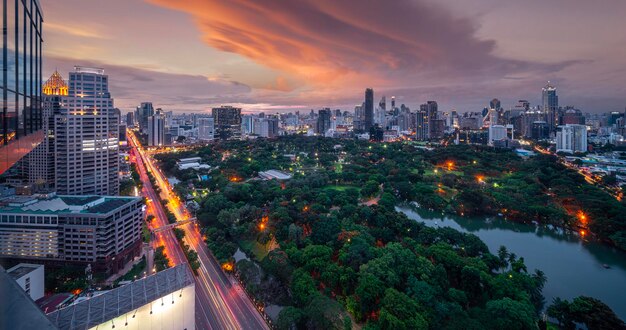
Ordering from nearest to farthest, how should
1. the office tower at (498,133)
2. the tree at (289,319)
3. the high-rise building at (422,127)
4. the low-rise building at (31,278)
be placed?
the tree at (289,319), the low-rise building at (31,278), the office tower at (498,133), the high-rise building at (422,127)

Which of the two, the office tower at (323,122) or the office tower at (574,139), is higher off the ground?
the office tower at (323,122)

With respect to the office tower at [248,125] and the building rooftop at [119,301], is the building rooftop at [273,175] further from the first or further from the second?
the office tower at [248,125]

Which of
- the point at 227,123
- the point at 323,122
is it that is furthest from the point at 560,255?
the point at 323,122

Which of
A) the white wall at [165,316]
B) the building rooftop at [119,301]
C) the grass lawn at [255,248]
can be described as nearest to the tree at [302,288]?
the white wall at [165,316]

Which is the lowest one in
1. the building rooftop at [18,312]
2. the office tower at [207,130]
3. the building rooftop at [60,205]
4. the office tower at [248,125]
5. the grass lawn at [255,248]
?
the grass lawn at [255,248]

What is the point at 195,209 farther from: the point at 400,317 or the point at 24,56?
the point at 24,56

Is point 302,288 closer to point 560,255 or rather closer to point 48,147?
point 560,255
